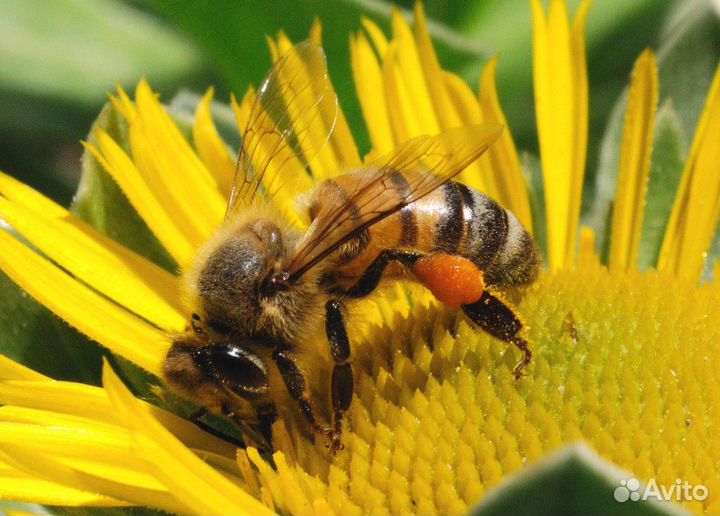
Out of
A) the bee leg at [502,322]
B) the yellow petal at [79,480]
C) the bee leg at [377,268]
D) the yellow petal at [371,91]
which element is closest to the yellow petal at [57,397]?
the yellow petal at [79,480]

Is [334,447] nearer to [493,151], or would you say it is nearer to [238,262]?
[238,262]

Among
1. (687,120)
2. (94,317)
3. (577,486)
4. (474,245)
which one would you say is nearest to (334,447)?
(474,245)

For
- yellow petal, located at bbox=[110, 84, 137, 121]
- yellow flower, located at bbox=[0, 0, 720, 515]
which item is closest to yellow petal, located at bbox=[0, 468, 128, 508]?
yellow flower, located at bbox=[0, 0, 720, 515]

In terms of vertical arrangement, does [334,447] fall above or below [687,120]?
below

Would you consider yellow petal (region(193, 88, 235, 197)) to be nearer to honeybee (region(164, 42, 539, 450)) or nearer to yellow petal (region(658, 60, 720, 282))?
honeybee (region(164, 42, 539, 450))

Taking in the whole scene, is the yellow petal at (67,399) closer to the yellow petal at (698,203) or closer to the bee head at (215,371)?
the bee head at (215,371)

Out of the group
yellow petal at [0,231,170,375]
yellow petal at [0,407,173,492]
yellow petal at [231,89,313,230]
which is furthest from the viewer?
yellow petal at [231,89,313,230]
